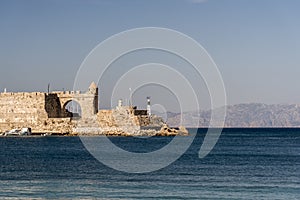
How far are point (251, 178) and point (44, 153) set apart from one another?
1901cm

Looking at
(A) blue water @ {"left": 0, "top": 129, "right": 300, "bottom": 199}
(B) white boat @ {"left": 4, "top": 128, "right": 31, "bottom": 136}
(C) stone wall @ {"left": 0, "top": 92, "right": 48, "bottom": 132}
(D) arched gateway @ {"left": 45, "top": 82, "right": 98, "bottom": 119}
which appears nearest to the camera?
(A) blue water @ {"left": 0, "top": 129, "right": 300, "bottom": 199}

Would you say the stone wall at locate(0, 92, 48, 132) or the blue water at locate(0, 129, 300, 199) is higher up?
the stone wall at locate(0, 92, 48, 132)

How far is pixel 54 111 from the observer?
234 ft

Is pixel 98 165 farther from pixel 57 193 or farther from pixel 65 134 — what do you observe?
pixel 65 134

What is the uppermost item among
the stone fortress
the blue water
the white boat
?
the stone fortress

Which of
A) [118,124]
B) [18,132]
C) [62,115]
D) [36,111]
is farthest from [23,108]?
[118,124]

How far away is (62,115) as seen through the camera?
7281cm

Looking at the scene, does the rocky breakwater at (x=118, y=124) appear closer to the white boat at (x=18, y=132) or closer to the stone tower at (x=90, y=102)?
the stone tower at (x=90, y=102)

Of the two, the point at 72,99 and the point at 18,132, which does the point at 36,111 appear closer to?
the point at 18,132

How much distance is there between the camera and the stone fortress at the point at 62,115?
69500 mm

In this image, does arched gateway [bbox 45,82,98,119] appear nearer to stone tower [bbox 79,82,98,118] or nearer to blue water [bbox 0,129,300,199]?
stone tower [bbox 79,82,98,118]

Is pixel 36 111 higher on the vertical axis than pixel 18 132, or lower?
higher

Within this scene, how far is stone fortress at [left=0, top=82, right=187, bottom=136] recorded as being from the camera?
228 feet

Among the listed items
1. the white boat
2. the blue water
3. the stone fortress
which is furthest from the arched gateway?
the blue water
